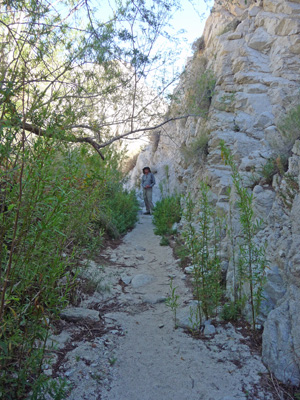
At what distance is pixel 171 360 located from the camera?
2811 millimetres

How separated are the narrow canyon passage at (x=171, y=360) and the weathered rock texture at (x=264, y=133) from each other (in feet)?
1.00

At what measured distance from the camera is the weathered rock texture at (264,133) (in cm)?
276

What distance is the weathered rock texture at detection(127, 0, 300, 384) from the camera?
276 cm

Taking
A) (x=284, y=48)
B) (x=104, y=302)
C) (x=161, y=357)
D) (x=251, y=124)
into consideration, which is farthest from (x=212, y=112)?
(x=161, y=357)

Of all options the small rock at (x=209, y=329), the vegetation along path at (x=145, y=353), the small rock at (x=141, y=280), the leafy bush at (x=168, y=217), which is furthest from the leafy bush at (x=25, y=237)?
the leafy bush at (x=168, y=217)

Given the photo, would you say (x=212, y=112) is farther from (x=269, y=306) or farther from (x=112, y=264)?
(x=269, y=306)

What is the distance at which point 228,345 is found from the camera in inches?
119

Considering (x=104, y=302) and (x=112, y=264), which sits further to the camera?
(x=112, y=264)

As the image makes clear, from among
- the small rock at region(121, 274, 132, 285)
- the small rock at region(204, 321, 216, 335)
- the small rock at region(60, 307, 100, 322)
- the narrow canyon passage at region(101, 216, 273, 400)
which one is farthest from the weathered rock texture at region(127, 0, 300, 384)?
the small rock at region(60, 307, 100, 322)

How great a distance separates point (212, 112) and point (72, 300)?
5447 mm

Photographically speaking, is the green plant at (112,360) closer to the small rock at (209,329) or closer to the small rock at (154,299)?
the small rock at (209,329)

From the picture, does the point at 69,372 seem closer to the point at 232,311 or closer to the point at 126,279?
the point at 232,311

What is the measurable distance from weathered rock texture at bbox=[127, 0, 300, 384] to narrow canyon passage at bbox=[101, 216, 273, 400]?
31cm

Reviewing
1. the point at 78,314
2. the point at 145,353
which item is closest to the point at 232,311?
the point at 145,353
